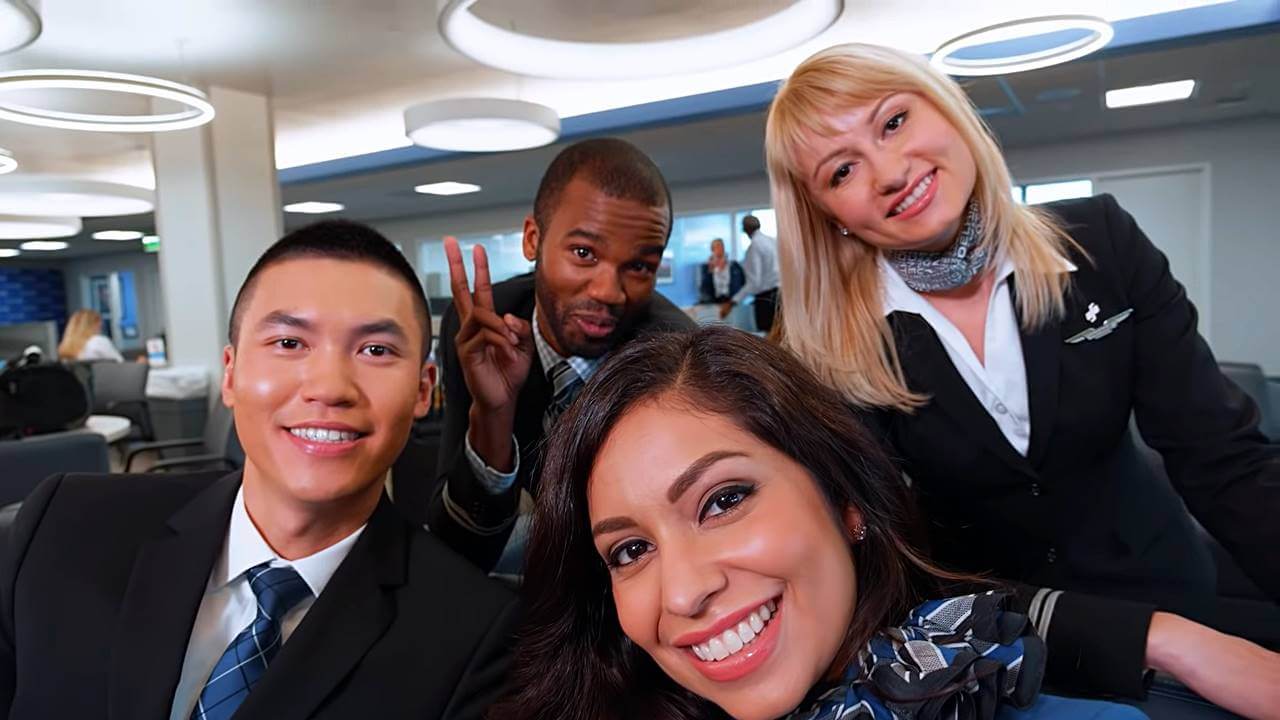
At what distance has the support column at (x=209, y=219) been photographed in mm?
6395

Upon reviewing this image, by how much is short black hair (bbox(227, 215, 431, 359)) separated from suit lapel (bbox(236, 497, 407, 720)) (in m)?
0.33

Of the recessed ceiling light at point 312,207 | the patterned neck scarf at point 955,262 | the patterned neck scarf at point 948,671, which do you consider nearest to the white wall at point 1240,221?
the patterned neck scarf at point 955,262

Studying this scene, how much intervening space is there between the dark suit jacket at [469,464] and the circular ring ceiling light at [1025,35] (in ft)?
9.31

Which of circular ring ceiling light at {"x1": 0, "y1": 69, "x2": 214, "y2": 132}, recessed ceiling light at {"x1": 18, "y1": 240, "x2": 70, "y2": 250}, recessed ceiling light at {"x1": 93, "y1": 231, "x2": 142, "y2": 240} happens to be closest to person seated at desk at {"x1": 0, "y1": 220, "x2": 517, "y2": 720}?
circular ring ceiling light at {"x1": 0, "y1": 69, "x2": 214, "y2": 132}

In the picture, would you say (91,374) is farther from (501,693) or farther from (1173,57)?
(1173,57)

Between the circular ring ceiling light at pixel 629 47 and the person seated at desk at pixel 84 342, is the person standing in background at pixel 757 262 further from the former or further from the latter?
the person seated at desk at pixel 84 342

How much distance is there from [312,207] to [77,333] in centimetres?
349

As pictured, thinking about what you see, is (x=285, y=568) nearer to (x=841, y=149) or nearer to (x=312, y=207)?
(x=841, y=149)

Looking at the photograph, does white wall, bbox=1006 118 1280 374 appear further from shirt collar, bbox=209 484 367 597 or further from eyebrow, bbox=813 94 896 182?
shirt collar, bbox=209 484 367 597

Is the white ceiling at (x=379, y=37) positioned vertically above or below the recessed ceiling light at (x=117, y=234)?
above

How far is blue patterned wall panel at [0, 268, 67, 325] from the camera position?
20.4 metres

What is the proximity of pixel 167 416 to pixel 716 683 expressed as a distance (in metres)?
6.15

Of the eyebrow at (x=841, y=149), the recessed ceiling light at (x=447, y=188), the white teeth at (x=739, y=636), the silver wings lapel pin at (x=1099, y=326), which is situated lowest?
the white teeth at (x=739, y=636)

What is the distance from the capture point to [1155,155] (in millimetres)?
8727
